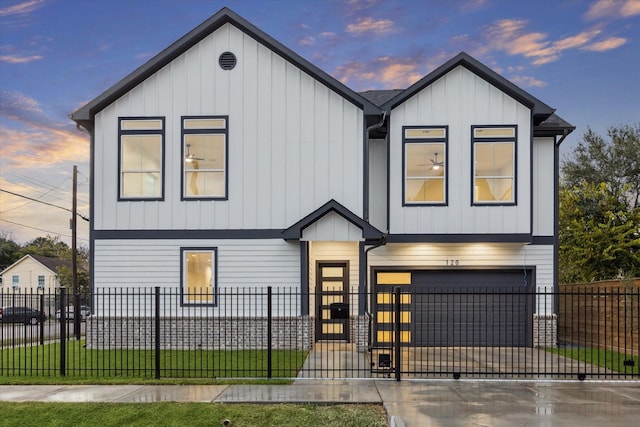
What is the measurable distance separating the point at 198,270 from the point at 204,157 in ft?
11.0

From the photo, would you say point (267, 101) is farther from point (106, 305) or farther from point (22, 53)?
point (22, 53)

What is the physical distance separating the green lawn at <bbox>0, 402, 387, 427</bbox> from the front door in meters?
7.11

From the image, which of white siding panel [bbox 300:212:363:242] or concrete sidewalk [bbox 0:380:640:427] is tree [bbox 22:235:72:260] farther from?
concrete sidewalk [bbox 0:380:640:427]

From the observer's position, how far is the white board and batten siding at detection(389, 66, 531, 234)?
1477 centimetres

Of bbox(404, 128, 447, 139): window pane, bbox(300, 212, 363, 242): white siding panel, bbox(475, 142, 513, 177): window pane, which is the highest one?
bbox(404, 128, 447, 139): window pane

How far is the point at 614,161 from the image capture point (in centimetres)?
2502

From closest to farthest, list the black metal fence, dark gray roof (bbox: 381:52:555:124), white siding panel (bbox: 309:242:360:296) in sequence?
the black metal fence → dark gray roof (bbox: 381:52:555:124) → white siding panel (bbox: 309:242:360:296)

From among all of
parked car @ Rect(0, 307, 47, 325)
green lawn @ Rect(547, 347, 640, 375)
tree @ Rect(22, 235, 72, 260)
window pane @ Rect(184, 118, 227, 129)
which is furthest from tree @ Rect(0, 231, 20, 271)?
green lawn @ Rect(547, 347, 640, 375)

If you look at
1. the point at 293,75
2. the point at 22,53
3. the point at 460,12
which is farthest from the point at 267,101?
the point at 22,53

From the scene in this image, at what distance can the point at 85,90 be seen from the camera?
97.7ft

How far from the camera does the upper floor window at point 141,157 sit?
15.1 metres

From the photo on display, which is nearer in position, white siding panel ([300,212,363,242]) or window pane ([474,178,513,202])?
white siding panel ([300,212,363,242])

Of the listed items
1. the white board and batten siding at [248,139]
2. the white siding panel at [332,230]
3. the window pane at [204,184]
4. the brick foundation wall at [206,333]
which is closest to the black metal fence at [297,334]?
the brick foundation wall at [206,333]

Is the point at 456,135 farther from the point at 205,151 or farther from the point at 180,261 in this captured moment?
the point at 180,261
